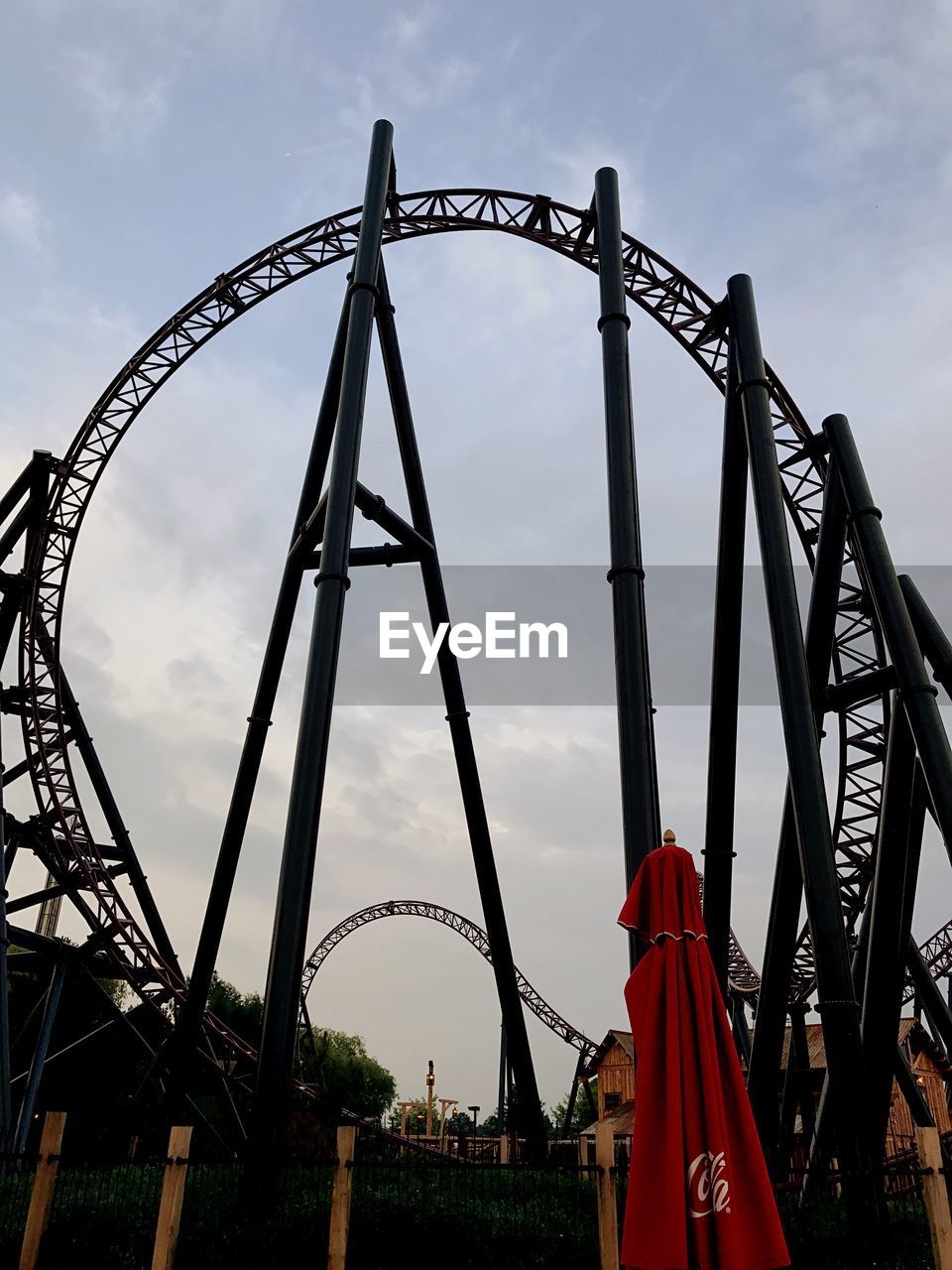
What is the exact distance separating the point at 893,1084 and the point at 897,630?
46.3ft

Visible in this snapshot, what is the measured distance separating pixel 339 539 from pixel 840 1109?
4.99 m

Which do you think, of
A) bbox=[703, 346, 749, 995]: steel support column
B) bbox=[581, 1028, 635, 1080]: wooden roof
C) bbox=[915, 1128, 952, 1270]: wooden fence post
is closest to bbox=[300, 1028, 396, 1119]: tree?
bbox=[581, 1028, 635, 1080]: wooden roof

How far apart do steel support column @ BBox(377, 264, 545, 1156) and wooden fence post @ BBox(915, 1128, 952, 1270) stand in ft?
17.4

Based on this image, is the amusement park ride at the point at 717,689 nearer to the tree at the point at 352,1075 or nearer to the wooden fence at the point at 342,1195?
the wooden fence at the point at 342,1195

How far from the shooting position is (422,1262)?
5172 mm

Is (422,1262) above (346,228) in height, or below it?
below

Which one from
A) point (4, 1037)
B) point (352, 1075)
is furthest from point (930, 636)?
point (352, 1075)

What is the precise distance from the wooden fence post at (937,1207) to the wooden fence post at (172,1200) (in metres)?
3.69

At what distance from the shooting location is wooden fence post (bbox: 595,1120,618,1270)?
5.08 meters

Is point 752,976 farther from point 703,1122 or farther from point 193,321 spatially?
point 703,1122

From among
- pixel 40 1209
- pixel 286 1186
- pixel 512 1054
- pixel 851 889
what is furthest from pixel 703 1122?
pixel 851 889

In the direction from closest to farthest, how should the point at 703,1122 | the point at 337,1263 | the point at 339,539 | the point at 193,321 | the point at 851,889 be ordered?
the point at 703,1122 → the point at 337,1263 → the point at 339,539 → the point at 851,889 → the point at 193,321

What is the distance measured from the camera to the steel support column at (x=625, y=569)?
19.0 ft

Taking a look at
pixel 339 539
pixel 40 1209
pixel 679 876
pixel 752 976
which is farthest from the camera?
pixel 752 976
